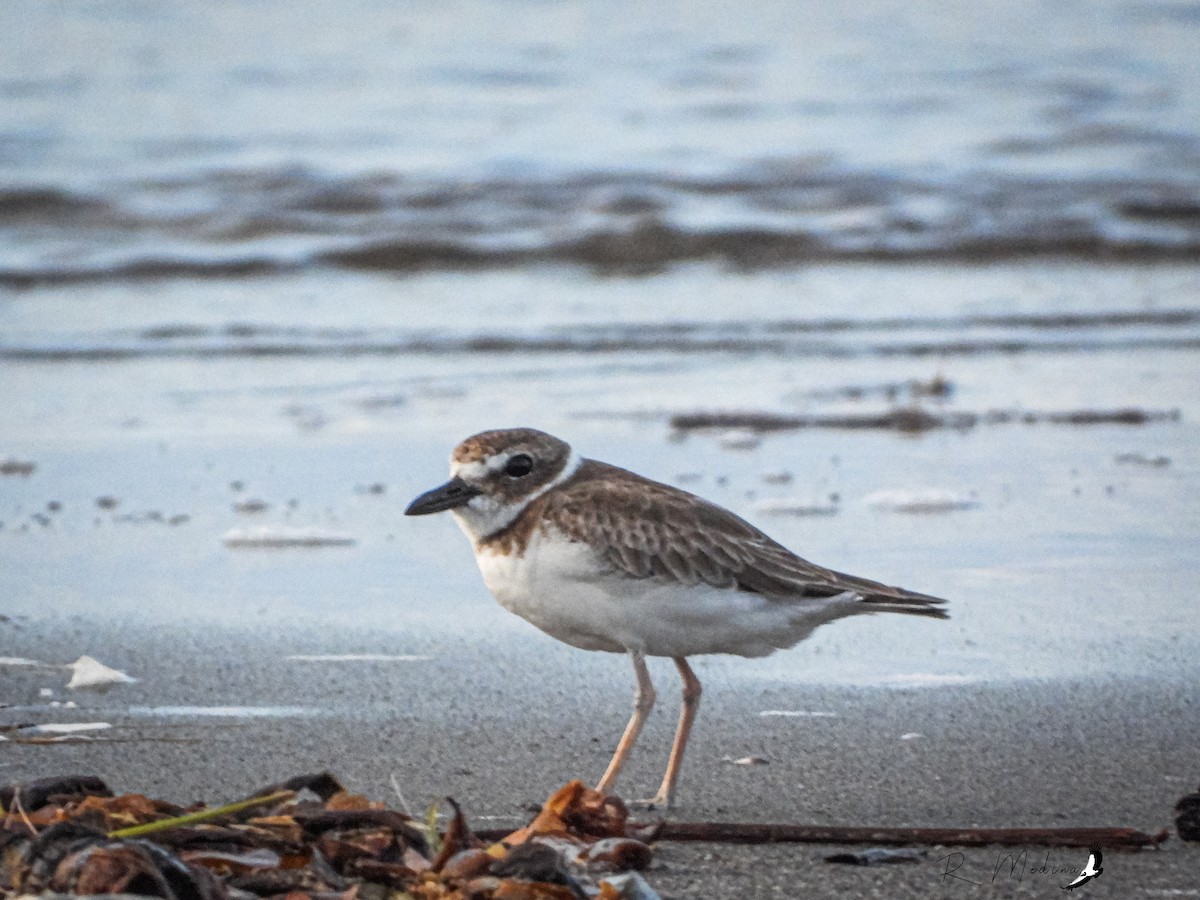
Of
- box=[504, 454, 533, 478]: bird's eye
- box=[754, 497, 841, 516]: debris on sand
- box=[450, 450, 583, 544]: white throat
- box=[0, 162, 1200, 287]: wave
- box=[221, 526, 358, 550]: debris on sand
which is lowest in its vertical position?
box=[754, 497, 841, 516]: debris on sand

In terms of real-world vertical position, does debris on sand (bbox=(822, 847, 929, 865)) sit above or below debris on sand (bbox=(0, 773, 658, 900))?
below

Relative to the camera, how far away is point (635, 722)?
12.7 feet

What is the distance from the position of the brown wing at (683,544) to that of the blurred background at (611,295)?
74cm

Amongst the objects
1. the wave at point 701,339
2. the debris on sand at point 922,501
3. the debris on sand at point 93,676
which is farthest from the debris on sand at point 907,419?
the debris on sand at point 93,676

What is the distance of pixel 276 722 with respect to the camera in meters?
4.25

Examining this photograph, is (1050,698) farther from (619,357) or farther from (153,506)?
(619,357)

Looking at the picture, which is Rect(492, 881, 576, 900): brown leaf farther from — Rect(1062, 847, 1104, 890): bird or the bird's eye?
the bird's eye

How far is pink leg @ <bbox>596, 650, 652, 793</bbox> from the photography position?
148 inches

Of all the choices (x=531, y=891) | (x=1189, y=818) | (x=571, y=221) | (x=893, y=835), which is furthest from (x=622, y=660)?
(x=571, y=221)

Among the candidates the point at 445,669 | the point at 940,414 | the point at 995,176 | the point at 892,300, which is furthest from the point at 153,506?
the point at 995,176

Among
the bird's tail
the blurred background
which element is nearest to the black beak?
the bird's tail

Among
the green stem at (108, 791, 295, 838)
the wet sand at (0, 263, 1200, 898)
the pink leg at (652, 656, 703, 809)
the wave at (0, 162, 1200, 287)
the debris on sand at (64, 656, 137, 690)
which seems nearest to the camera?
the green stem at (108, 791, 295, 838)

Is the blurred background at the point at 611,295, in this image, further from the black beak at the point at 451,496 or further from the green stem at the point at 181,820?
the green stem at the point at 181,820

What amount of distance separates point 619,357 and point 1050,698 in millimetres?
4965
